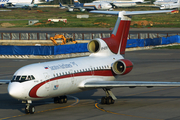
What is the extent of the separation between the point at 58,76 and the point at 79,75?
2.13 meters

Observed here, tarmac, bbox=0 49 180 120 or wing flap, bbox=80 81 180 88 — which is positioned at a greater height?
wing flap, bbox=80 81 180 88

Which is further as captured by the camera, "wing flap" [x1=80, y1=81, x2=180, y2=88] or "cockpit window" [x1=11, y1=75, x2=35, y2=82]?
"wing flap" [x1=80, y1=81, x2=180, y2=88]

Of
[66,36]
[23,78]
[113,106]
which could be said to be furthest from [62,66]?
[66,36]

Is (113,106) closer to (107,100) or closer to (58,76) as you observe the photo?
(107,100)

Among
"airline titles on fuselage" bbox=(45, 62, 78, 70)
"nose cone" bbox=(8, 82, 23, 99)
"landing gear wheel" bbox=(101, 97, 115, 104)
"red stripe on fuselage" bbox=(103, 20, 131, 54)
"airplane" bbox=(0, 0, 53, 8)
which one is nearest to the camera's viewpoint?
"nose cone" bbox=(8, 82, 23, 99)

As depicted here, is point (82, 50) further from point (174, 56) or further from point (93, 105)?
point (93, 105)

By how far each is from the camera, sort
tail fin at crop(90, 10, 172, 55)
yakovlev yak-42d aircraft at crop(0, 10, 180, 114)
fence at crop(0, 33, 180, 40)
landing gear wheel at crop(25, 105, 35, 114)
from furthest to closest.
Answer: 1. fence at crop(0, 33, 180, 40)
2. tail fin at crop(90, 10, 172, 55)
3. landing gear wheel at crop(25, 105, 35, 114)
4. yakovlev yak-42d aircraft at crop(0, 10, 180, 114)

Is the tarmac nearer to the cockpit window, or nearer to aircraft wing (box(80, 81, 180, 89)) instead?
aircraft wing (box(80, 81, 180, 89))

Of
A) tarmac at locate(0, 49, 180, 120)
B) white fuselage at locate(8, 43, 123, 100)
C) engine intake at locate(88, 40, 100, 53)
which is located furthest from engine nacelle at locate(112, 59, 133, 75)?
engine intake at locate(88, 40, 100, 53)

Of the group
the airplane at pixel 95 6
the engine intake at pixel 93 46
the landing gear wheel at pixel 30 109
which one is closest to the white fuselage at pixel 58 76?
the landing gear wheel at pixel 30 109

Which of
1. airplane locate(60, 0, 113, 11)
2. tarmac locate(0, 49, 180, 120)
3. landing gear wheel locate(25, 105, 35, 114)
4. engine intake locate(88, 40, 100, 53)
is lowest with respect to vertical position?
tarmac locate(0, 49, 180, 120)

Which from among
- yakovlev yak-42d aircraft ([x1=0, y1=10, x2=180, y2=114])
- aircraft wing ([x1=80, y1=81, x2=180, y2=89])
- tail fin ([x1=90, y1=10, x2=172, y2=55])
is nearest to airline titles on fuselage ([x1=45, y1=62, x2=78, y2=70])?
yakovlev yak-42d aircraft ([x1=0, y1=10, x2=180, y2=114])

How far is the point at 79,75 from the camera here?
80.8ft

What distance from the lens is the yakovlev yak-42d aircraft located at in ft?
71.2
